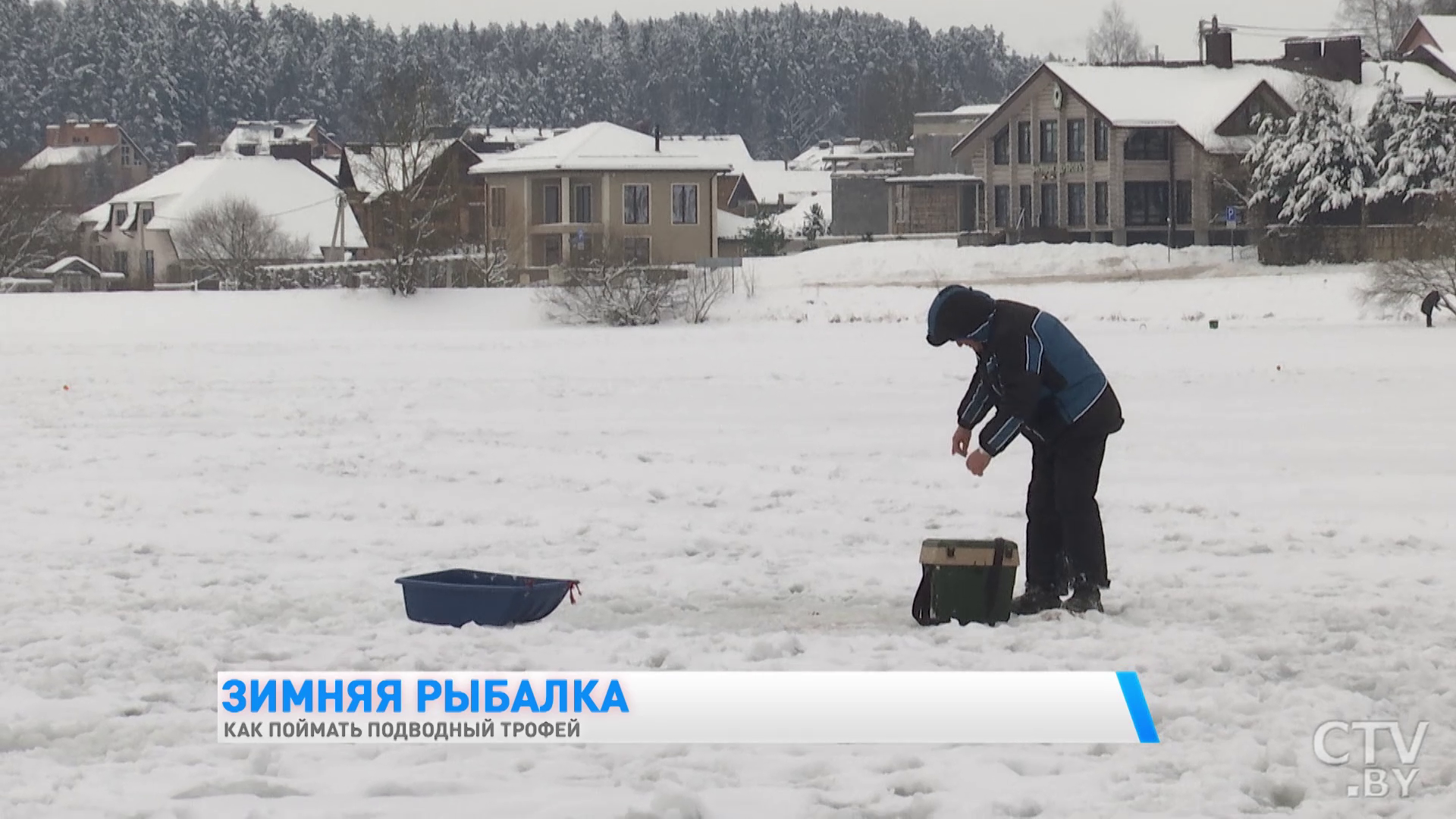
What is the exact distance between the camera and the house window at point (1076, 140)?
6700cm

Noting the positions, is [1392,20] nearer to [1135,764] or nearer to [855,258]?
[855,258]

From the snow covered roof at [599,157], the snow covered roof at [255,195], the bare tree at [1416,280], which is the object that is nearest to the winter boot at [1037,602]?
the bare tree at [1416,280]

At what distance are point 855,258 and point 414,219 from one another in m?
14.3

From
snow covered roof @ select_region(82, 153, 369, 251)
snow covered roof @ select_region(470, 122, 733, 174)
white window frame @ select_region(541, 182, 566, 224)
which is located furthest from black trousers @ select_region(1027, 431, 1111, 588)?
snow covered roof @ select_region(82, 153, 369, 251)

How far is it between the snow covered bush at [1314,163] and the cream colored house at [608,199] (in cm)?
2002

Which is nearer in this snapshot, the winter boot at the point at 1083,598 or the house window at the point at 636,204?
the winter boot at the point at 1083,598

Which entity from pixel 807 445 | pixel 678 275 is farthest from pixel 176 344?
pixel 807 445

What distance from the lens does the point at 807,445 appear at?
18047mm

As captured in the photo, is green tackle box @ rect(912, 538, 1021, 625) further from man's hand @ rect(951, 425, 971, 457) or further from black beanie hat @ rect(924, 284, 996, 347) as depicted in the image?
black beanie hat @ rect(924, 284, 996, 347)

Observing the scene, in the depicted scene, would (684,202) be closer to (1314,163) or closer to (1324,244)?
(1314,163)

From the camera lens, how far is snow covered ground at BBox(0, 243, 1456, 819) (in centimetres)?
659

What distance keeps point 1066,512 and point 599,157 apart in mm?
61855

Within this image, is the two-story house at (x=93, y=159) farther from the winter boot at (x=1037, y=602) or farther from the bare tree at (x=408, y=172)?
the winter boot at (x=1037, y=602)

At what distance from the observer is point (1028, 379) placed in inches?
356
